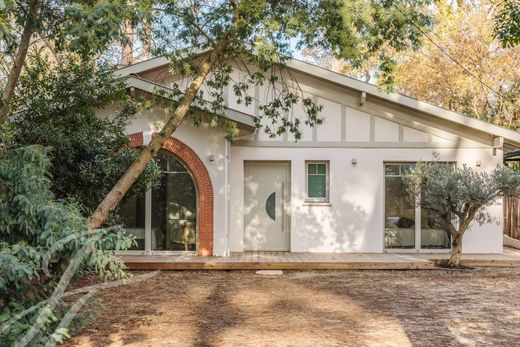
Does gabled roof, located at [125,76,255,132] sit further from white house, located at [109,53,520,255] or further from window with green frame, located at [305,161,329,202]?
window with green frame, located at [305,161,329,202]

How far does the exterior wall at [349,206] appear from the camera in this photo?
11.9 meters

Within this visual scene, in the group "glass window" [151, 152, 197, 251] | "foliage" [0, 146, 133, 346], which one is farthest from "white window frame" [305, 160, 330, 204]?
"foliage" [0, 146, 133, 346]

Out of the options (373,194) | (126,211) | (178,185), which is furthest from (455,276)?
(126,211)

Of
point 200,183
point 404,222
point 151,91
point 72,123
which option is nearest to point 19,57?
point 72,123

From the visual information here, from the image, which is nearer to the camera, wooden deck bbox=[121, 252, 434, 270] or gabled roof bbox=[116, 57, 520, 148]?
wooden deck bbox=[121, 252, 434, 270]

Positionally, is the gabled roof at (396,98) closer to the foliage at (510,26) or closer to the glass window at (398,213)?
the glass window at (398,213)

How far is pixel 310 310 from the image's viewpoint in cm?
681

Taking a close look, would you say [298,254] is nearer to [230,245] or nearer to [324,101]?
[230,245]

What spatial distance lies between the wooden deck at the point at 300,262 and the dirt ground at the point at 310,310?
1.24 feet

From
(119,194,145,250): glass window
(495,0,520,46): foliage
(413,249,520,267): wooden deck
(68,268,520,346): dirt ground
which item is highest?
(495,0,520,46): foliage

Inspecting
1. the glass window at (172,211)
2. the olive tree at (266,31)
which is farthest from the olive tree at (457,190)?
the glass window at (172,211)

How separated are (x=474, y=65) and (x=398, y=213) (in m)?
10.5

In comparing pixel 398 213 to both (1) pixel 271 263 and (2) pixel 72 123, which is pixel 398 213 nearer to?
(1) pixel 271 263

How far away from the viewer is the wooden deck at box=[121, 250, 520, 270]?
33.0ft
